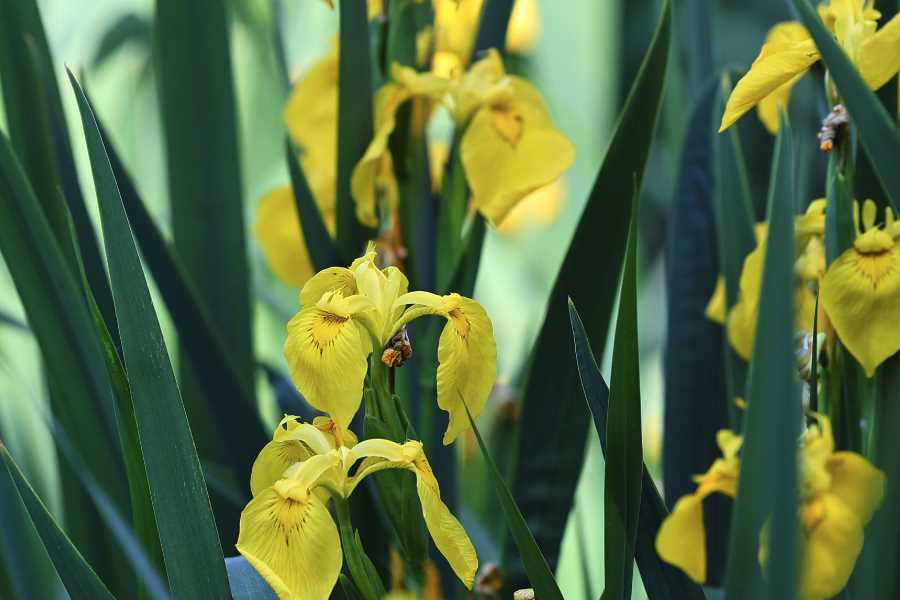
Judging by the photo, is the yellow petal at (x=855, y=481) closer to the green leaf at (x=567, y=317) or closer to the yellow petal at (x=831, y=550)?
the yellow petal at (x=831, y=550)

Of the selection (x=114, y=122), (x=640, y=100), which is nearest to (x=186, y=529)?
(x=640, y=100)

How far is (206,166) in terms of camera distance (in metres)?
0.62

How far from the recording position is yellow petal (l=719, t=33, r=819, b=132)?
39cm

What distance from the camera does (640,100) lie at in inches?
19.3

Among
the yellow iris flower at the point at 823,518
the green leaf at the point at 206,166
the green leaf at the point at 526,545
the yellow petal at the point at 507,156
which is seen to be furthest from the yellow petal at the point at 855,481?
the green leaf at the point at 206,166

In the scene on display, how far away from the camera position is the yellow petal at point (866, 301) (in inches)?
14.9

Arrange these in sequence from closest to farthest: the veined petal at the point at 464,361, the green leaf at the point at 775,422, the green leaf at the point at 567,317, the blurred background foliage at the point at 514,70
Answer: the green leaf at the point at 775,422
the veined petal at the point at 464,361
the green leaf at the point at 567,317
the blurred background foliage at the point at 514,70

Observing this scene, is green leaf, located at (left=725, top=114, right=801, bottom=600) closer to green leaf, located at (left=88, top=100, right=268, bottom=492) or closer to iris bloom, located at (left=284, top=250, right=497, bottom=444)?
iris bloom, located at (left=284, top=250, right=497, bottom=444)

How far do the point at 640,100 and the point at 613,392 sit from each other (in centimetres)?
19

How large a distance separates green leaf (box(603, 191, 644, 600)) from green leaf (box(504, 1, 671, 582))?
13cm

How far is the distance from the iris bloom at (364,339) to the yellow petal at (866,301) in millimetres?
126

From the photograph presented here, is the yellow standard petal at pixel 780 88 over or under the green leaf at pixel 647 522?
over

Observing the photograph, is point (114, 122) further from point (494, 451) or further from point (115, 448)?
point (115, 448)

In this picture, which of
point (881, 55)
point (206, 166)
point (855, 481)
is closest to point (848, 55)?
point (881, 55)
